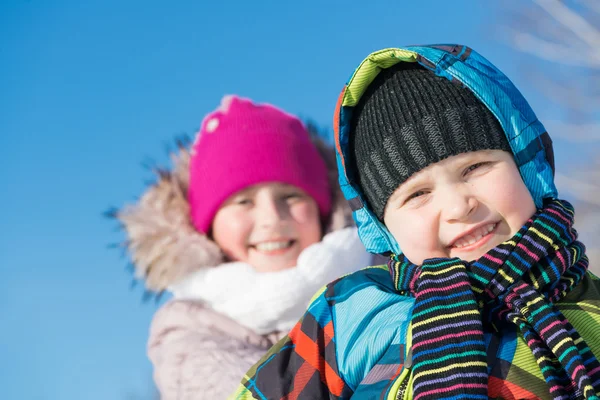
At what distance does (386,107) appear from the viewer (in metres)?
1.68

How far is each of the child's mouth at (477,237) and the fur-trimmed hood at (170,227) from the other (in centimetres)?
153

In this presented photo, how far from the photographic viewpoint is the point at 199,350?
273 cm

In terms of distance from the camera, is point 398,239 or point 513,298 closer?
point 513,298

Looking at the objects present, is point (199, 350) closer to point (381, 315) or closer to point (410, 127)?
point (381, 315)

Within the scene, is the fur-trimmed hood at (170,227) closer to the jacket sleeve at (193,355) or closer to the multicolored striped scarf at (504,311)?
the jacket sleeve at (193,355)

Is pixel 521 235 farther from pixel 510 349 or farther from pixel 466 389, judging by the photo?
pixel 466 389

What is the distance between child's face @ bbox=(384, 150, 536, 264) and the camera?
1.48m

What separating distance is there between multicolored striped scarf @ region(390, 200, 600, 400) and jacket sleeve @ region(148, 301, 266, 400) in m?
1.25

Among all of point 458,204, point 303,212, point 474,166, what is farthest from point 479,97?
point 303,212

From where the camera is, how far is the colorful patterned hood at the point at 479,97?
1554mm

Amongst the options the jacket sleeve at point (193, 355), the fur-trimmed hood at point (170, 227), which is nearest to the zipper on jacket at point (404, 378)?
the jacket sleeve at point (193, 355)

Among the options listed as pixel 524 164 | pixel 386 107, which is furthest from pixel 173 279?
pixel 524 164

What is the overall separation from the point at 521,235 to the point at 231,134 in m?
1.88

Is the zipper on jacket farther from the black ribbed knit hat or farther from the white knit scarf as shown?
the white knit scarf
